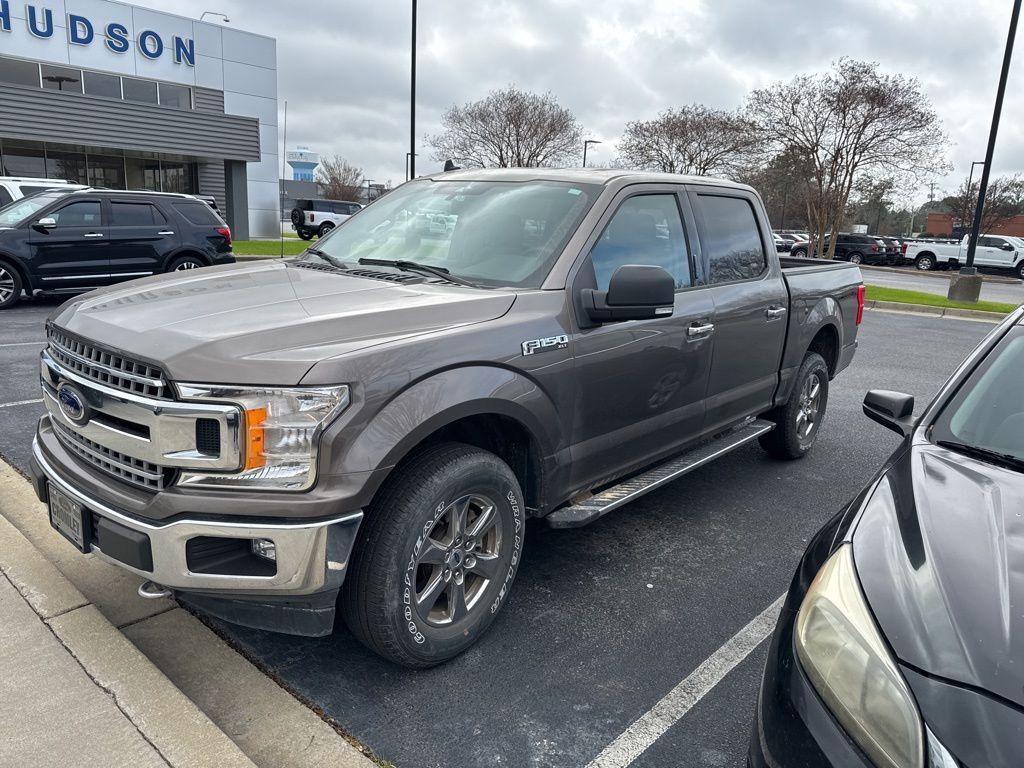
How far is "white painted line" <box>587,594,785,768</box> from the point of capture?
247 centimetres

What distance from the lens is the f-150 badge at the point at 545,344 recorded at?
2941mm

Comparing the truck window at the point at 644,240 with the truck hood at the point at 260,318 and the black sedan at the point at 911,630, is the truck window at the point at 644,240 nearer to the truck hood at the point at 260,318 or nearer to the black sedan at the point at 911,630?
the truck hood at the point at 260,318

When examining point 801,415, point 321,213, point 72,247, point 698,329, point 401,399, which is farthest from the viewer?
point 321,213

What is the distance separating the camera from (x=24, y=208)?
37.2 ft

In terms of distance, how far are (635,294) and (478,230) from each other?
917mm

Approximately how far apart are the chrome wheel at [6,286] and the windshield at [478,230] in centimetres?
923

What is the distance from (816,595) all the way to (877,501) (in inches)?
18.1

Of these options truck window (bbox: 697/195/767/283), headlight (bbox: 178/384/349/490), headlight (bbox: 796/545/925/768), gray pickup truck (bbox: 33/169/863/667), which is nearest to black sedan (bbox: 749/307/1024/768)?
headlight (bbox: 796/545/925/768)

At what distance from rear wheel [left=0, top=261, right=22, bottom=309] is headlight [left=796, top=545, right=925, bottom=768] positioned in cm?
1222

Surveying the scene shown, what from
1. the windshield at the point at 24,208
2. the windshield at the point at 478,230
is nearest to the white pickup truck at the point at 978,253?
the windshield at the point at 24,208

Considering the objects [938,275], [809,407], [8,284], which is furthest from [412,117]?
[938,275]

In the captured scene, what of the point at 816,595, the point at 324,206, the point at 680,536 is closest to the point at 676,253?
the point at 680,536

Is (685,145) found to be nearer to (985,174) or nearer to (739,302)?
(985,174)

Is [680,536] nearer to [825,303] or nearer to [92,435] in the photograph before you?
[825,303]
